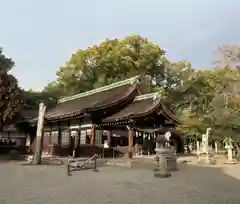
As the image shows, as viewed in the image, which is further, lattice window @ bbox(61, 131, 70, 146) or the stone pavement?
lattice window @ bbox(61, 131, 70, 146)

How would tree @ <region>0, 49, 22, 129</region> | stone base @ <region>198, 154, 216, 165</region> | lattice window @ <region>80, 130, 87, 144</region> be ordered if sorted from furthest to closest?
lattice window @ <region>80, 130, 87, 144</region>
tree @ <region>0, 49, 22, 129</region>
stone base @ <region>198, 154, 216, 165</region>

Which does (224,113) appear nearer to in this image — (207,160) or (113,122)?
(207,160)

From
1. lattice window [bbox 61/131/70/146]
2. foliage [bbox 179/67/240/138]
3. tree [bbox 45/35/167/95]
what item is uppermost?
tree [bbox 45/35/167/95]

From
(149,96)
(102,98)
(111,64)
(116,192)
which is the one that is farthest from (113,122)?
(111,64)

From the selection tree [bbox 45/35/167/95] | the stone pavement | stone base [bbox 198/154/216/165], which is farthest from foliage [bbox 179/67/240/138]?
the stone pavement

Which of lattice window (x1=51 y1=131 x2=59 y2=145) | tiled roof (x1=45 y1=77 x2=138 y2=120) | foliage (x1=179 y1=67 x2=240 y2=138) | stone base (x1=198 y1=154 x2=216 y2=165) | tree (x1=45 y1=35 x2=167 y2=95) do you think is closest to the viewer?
stone base (x1=198 y1=154 x2=216 y2=165)

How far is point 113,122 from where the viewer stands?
21.6 m

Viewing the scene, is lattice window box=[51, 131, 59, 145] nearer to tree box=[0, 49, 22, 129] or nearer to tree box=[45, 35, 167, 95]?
tree box=[0, 49, 22, 129]

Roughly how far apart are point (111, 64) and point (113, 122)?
20174 mm

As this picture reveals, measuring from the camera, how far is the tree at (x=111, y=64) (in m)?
40.8

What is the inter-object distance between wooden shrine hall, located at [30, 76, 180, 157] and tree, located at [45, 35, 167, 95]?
1509 centimetres

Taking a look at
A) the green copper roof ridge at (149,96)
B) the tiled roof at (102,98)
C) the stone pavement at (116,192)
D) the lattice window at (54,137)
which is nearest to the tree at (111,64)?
the tiled roof at (102,98)

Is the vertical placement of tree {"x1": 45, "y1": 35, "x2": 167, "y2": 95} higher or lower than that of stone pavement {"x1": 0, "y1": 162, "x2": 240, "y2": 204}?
higher

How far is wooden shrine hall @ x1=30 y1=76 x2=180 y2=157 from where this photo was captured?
21.5 meters
